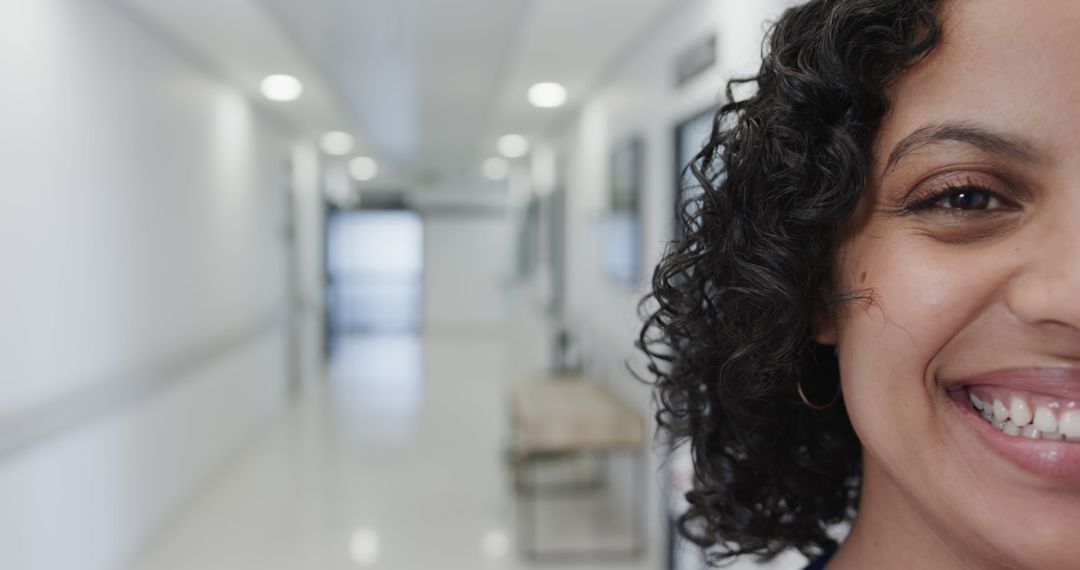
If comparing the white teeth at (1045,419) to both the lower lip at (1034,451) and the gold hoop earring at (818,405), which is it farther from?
the gold hoop earring at (818,405)

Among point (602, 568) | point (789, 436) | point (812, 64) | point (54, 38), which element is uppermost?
point (54, 38)

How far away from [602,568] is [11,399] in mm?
2566

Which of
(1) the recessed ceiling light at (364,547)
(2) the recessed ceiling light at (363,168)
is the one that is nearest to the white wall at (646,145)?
(1) the recessed ceiling light at (364,547)

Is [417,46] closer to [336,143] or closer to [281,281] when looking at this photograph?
[281,281]

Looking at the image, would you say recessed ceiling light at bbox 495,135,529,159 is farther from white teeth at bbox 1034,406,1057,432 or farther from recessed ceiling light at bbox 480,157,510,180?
white teeth at bbox 1034,406,1057,432

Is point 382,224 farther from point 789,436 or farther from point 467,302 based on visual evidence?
point 789,436

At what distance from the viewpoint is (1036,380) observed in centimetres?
62

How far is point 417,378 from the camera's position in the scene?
894 cm

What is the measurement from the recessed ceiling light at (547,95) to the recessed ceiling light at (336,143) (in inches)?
102

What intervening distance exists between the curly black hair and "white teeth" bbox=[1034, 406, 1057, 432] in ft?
0.58

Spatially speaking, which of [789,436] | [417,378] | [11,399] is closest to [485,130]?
[417,378]

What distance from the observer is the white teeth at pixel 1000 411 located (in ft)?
2.11

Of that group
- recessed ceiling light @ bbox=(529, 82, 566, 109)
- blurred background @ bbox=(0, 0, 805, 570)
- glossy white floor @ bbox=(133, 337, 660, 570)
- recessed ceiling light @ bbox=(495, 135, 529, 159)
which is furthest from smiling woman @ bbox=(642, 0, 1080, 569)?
recessed ceiling light @ bbox=(495, 135, 529, 159)

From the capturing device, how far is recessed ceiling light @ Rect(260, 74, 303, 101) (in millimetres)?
5010
